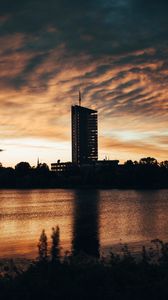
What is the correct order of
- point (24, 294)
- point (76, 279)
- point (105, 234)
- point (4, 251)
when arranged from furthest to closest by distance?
point (105, 234)
point (4, 251)
point (76, 279)
point (24, 294)

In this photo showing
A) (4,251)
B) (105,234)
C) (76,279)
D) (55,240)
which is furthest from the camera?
(105,234)

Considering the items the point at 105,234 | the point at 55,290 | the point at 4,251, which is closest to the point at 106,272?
the point at 55,290

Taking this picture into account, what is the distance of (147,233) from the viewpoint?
59031 millimetres

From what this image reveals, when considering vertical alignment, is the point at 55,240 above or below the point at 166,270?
above

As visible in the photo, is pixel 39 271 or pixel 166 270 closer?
pixel 39 271

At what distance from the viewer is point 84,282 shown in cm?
1588

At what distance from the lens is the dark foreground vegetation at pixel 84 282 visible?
1493 cm

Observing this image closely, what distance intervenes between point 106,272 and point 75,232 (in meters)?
44.7

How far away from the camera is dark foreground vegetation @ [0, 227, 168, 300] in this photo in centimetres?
1493

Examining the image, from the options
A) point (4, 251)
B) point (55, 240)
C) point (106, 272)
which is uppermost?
point (55, 240)

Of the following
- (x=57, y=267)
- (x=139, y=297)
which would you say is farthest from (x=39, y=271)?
(x=139, y=297)

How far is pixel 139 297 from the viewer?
49.2 ft

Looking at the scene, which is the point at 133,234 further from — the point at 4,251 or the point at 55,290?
the point at 55,290

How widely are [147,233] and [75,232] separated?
388 inches
